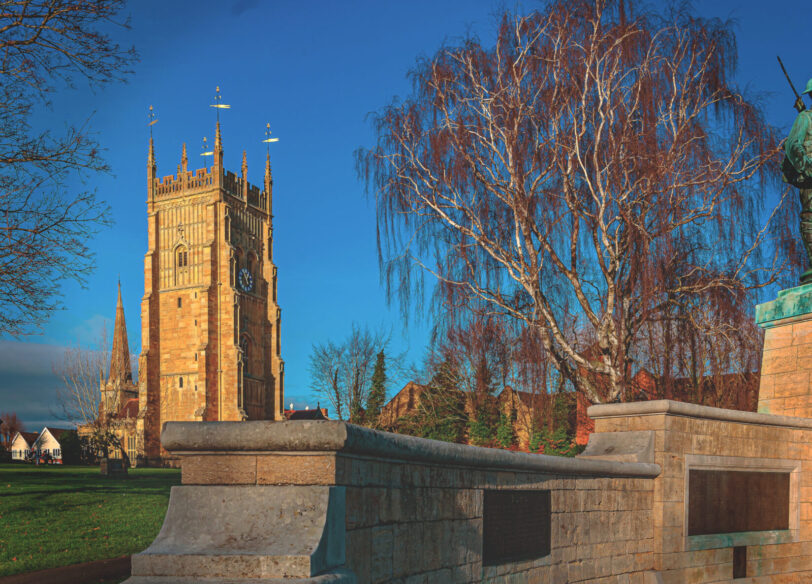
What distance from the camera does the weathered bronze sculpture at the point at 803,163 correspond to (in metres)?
11.8

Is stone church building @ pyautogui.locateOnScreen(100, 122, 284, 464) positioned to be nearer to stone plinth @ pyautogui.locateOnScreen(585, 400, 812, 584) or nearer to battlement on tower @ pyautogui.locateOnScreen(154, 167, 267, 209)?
battlement on tower @ pyautogui.locateOnScreen(154, 167, 267, 209)

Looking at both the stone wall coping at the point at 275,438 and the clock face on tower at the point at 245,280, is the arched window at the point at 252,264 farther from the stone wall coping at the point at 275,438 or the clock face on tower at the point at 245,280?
the stone wall coping at the point at 275,438

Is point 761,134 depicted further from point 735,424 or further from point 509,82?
point 735,424

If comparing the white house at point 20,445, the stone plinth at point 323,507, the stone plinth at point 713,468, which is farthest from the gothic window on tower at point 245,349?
the stone plinth at point 323,507

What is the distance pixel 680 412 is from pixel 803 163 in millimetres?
4909

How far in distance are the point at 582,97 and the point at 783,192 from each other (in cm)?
424

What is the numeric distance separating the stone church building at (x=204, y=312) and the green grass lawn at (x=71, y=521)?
47.8 m

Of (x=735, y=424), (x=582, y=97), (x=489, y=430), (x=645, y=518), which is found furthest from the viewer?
(x=489, y=430)

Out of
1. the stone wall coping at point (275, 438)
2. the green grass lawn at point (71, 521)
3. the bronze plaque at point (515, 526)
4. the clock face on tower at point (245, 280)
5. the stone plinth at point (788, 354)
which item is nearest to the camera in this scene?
the stone wall coping at point (275, 438)

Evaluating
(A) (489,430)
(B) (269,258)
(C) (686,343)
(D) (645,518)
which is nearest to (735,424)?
(D) (645,518)

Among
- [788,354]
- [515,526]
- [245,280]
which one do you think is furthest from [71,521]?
[245,280]

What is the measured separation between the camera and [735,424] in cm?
1028

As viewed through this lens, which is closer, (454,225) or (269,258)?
(454,225)

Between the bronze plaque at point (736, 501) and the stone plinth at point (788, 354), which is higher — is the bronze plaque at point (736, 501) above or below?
below
